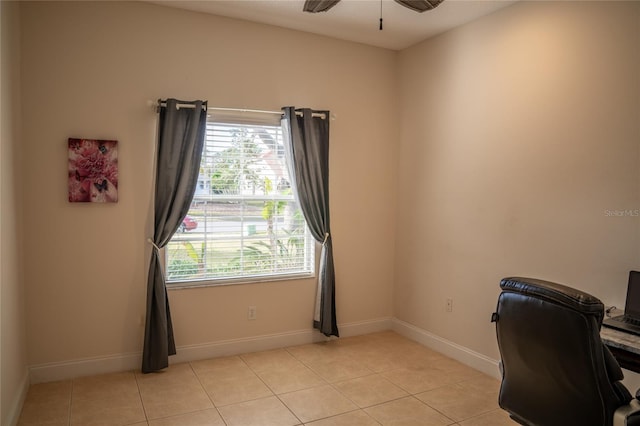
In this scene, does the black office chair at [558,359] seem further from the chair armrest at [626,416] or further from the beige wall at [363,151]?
the beige wall at [363,151]

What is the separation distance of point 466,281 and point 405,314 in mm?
934

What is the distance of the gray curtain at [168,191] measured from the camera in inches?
139

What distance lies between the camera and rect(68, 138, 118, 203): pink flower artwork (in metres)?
3.38

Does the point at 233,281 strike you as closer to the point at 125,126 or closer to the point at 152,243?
the point at 152,243

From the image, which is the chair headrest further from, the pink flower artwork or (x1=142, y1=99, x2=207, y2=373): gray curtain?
the pink flower artwork

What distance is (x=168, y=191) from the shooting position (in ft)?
11.9

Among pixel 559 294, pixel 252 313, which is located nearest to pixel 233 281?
pixel 252 313

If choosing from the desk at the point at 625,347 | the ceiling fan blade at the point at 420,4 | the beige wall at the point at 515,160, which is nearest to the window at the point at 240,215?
the beige wall at the point at 515,160

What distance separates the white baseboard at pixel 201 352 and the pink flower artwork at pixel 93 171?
125 centimetres

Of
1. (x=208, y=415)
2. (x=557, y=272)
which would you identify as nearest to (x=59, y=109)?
(x=208, y=415)

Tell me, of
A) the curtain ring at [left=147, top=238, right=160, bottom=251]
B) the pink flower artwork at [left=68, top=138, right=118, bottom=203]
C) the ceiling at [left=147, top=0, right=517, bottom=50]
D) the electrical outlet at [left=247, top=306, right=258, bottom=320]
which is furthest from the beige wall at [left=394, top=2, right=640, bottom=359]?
the pink flower artwork at [left=68, top=138, right=118, bottom=203]

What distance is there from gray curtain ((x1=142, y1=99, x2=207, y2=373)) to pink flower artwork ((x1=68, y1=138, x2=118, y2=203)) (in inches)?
13.0

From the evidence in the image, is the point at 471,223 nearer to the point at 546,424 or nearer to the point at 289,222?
the point at 289,222

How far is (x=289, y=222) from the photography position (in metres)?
4.25
